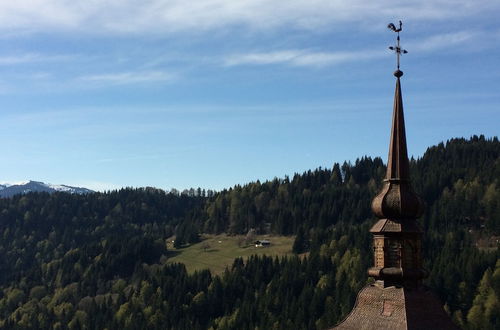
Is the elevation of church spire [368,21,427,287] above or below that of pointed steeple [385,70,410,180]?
below

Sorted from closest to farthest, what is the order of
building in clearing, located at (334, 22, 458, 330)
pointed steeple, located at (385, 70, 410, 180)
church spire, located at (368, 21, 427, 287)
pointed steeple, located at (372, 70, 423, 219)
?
building in clearing, located at (334, 22, 458, 330) → church spire, located at (368, 21, 427, 287) → pointed steeple, located at (372, 70, 423, 219) → pointed steeple, located at (385, 70, 410, 180)

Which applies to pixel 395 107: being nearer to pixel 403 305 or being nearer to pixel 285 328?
pixel 403 305

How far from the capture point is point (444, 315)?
101 ft

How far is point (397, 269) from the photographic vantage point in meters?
30.6

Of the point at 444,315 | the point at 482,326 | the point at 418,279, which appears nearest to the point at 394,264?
the point at 418,279

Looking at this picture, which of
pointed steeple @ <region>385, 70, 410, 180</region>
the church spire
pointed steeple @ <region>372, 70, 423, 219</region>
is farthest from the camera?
pointed steeple @ <region>385, 70, 410, 180</region>

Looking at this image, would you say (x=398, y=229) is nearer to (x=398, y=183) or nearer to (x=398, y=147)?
(x=398, y=183)

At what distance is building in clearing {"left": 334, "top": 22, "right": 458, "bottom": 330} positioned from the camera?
29969mm

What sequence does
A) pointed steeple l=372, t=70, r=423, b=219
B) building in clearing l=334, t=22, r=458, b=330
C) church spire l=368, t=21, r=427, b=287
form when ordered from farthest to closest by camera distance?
pointed steeple l=372, t=70, r=423, b=219
church spire l=368, t=21, r=427, b=287
building in clearing l=334, t=22, r=458, b=330

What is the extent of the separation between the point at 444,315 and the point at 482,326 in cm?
16418

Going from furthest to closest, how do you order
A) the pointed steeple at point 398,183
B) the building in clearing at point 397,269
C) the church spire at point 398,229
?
the pointed steeple at point 398,183 → the church spire at point 398,229 → the building in clearing at point 397,269

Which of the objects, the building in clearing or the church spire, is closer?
the building in clearing

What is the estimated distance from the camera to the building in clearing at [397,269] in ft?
98.3

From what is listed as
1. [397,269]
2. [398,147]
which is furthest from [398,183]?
[397,269]
